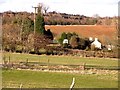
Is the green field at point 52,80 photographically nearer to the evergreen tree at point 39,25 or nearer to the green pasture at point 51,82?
the green pasture at point 51,82

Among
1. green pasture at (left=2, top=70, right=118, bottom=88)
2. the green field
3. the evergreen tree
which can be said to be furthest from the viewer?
the evergreen tree

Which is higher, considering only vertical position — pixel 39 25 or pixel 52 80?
→ pixel 39 25

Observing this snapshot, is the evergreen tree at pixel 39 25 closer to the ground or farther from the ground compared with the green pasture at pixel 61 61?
farther from the ground

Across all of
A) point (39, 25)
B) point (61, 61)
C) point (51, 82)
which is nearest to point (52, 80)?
point (51, 82)

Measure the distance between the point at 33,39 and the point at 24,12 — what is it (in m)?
35.1

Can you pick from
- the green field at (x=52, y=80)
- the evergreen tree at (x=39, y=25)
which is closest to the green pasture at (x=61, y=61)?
the green field at (x=52, y=80)

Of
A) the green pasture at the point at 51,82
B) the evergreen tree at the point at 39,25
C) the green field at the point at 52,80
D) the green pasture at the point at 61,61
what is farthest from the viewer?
the evergreen tree at the point at 39,25

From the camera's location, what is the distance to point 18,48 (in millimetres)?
76812

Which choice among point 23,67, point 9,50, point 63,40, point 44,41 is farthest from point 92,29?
point 23,67

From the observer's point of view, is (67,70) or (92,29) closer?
(67,70)

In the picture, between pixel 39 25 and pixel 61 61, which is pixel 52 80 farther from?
pixel 39 25

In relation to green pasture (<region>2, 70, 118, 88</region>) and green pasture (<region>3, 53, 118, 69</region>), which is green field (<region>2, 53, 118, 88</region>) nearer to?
green pasture (<region>2, 70, 118, 88</region>)

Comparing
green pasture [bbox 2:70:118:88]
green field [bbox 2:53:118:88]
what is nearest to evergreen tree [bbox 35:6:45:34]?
green field [bbox 2:53:118:88]

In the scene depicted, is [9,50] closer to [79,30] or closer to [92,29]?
[79,30]
